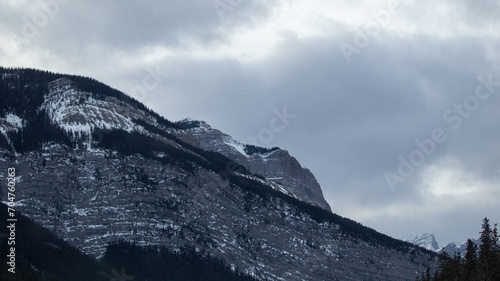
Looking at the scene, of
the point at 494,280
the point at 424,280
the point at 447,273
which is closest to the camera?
the point at 494,280

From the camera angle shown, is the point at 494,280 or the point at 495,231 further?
the point at 495,231

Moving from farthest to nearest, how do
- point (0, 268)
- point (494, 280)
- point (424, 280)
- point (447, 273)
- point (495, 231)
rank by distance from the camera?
point (0, 268) → point (424, 280) → point (447, 273) → point (495, 231) → point (494, 280)

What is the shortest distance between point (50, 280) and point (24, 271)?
6558 millimetres

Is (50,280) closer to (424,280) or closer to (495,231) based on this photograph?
(424,280)

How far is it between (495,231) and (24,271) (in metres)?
99.7

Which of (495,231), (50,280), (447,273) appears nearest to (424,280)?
(447,273)

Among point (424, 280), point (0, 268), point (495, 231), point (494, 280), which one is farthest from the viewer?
point (0, 268)

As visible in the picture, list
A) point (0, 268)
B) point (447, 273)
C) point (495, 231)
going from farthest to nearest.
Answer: point (0, 268) < point (447, 273) < point (495, 231)

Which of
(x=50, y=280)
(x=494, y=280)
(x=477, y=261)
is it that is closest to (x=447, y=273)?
(x=477, y=261)

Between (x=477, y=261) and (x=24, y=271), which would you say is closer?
(x=477, y=261)

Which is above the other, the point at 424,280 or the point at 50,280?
the point at 424,280

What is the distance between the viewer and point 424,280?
171125mm

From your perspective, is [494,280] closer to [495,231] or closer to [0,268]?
[495,231]

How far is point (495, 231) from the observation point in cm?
14275
